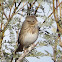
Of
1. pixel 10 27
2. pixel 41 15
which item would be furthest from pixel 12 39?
pixel 41 15

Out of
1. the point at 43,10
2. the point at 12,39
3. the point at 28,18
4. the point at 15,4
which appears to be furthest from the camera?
the point at 28,18

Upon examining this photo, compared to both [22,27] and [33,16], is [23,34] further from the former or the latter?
[33,16]

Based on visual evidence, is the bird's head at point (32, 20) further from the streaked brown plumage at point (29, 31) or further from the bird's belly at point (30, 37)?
the bird's belly at point (30, 37)

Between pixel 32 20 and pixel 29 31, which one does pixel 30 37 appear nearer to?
pixel 29 31

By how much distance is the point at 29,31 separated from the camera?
281 cm

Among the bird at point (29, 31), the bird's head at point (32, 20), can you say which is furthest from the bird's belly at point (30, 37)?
the bird's head at point (32, 20)

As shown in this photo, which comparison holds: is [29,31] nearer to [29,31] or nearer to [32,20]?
[29,31]

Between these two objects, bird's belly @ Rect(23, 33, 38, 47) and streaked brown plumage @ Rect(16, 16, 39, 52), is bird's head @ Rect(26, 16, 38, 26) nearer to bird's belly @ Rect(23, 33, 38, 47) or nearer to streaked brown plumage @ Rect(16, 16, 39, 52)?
streaked brown plumage @ Rect(16, 16, 39, 52)

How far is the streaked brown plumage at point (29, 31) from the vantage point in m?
2.78

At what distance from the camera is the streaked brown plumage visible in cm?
278

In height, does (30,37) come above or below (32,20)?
below

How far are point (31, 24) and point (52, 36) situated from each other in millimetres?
538

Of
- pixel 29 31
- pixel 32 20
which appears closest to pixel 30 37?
pixel 29 31

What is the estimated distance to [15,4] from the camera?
2.26m
